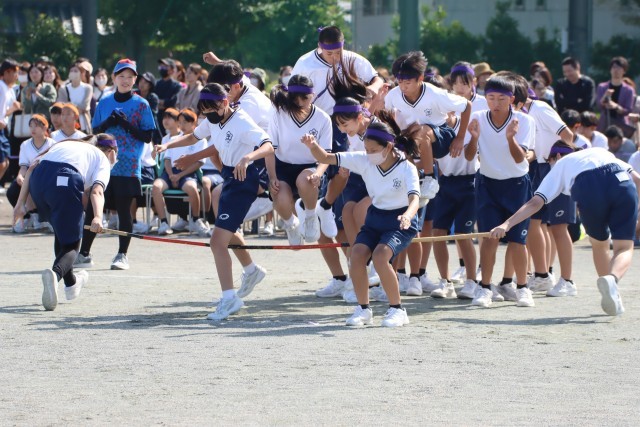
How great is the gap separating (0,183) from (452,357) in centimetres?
1384

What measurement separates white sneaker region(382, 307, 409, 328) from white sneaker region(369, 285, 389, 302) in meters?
1.45

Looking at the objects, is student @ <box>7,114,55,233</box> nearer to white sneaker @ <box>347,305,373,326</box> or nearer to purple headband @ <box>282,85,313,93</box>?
purple headband @ <box>282,85,313,93</box>

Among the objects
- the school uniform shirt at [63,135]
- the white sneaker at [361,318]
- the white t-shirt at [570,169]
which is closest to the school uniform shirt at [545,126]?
the white t-shirt at [570,169]

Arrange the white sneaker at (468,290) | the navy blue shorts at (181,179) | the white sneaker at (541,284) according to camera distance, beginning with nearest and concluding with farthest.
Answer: the white sneaker at (468,290), the white sneaker at (541,284), the navy blue shorts at (181,179)

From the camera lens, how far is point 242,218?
32.8 ft

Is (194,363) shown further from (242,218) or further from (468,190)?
(468,190)

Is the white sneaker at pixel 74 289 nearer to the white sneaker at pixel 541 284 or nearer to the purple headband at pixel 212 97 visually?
the purple headband at pixel 212 97

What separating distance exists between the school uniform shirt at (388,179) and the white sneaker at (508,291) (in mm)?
1991

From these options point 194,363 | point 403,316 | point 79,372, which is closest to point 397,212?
point 403,316

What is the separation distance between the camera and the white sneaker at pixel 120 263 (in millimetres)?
13062

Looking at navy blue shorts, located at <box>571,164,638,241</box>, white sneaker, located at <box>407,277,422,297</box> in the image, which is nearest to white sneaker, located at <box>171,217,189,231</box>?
white sneaker, located at <box>407,277,422,297</box>

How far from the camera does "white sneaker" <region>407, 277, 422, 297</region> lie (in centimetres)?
1152

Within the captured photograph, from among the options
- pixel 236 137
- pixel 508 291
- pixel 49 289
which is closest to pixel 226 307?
pixel 236 137

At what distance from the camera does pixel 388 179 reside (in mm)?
9594
